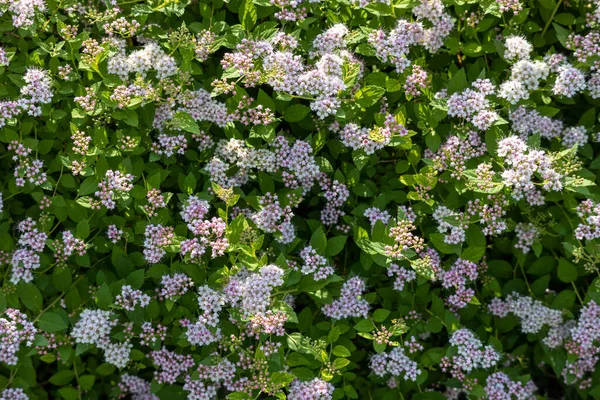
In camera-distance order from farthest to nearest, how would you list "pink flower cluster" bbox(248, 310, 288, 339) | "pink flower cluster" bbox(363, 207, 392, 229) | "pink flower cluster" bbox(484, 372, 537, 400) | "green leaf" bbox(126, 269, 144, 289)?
1. "pink flower cluster" bbox(484, 372, 537, 400)
2. "pink flower cluster" bbox(363, 207, 392, 229)
3. "green leaf" bbox(126, 269, 144, 289)
4. "pink flower cluster" bbox(248, 310, 288, 339)

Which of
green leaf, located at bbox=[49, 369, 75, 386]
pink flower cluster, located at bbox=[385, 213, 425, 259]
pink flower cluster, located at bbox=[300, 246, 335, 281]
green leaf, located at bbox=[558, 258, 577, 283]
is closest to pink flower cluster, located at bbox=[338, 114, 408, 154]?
pink flower cluster, located at bbox=[385, 213, 425, 259]

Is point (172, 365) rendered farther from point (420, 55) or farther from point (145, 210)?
point (420, 55)

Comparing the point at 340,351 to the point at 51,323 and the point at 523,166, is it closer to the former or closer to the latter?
the point at 523,166

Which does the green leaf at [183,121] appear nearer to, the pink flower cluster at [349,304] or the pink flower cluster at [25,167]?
the pink flower cluster at [25,167]

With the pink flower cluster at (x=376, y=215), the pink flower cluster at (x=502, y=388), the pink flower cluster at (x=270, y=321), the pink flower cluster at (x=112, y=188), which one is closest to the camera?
the pink flower cluster at (x=270, y=321)

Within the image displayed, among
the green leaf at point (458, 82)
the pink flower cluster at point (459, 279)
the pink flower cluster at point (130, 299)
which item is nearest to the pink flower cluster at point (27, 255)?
the pink flower cluster at point (130, 299)

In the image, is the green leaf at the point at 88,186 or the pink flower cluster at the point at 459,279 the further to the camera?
the pink flower cluster at the point at 459,279

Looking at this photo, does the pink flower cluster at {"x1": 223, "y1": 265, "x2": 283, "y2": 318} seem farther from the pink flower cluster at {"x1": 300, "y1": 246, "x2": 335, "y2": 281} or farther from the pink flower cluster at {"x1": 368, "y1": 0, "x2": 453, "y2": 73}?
the pink flower cluster at {"x1": 368, "y1": 0, "x2": 453, "y2": 73}
